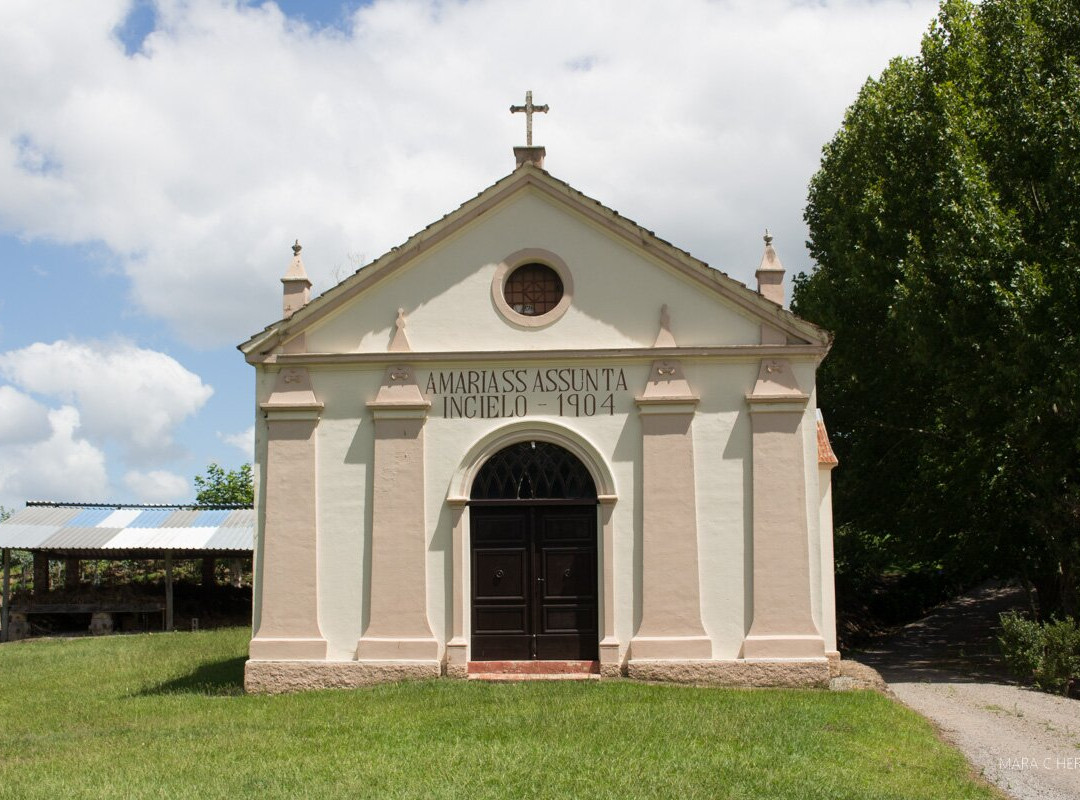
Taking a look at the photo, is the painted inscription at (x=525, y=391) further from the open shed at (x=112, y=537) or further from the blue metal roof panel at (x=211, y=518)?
the blue metal roof panel at (x=211, y=518)

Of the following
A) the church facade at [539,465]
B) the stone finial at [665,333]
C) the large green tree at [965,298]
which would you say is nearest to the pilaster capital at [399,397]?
the church facade at [539,465]

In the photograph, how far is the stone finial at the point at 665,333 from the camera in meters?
14.4

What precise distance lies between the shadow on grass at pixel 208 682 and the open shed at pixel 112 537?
10219 mm

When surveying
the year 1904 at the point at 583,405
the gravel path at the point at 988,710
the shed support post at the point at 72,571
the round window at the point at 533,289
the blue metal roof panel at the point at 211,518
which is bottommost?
the gravel path at the point at 988,710

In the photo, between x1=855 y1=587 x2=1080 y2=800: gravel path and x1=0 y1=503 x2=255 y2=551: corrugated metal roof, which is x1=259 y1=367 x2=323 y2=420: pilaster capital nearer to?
x1=855 y1=587 x2=1080 y2=800: gravel path

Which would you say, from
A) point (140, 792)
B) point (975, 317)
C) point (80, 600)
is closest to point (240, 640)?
point (80, 600)

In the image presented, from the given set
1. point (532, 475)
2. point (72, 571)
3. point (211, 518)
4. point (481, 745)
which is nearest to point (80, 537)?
point (211, 518)

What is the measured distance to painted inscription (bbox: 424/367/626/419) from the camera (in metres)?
14.4

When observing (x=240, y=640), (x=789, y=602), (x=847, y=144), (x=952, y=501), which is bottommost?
(x=240, y=640)

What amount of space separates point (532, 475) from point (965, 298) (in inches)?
313

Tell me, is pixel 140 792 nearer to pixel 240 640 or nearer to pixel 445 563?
pixel 445 563

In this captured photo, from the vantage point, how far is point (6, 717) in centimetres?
1366

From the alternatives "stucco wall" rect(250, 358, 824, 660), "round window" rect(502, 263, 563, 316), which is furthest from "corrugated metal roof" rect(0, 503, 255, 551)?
"round window" rect(502, 263, 563, 316)

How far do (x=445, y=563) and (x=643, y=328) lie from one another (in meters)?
4.24
